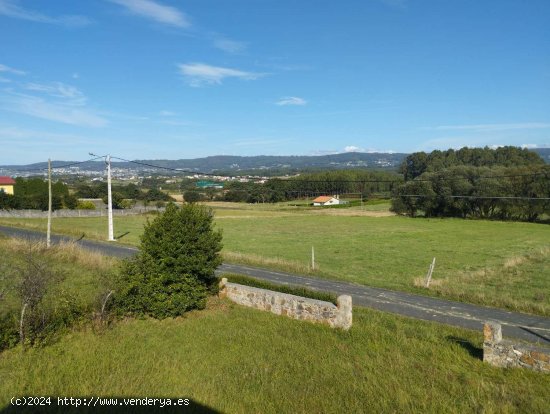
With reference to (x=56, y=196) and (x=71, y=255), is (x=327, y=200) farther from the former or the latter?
(x=71, y=255)

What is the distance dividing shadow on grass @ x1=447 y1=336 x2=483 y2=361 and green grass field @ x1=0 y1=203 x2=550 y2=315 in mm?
6617

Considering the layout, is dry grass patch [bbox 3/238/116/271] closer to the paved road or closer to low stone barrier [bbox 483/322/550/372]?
the paved road

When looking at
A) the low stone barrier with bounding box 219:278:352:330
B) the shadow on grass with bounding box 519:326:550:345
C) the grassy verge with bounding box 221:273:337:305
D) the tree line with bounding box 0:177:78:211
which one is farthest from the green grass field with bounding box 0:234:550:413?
the tree line with bounding box 0:177:78:211

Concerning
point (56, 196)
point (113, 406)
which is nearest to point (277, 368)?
point (113, 406)

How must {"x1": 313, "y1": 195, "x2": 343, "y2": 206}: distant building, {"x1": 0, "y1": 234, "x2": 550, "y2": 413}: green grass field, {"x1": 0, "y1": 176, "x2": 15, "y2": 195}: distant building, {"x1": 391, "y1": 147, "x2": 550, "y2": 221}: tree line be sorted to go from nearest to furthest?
{"x1": 0, "y1": 234, "x2": 550, "y2": 413}: green grass field
{"x1": 391, "y1": 147, "x2": 550, "y2": 221}: tree line
{"x1": 0, "y1": 176, "x2": 15, "y2": 195}: distant building
{"x1": 313, "y1": 195, "x2": 343, "y2": 206}: distant building

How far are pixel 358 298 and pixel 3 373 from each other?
12.6 m

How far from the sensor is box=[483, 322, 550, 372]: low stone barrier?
909 cm

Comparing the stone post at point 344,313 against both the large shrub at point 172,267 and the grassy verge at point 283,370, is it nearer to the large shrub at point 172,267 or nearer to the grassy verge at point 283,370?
the grassy verge at point 283,370

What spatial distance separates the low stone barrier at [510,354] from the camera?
9086mm

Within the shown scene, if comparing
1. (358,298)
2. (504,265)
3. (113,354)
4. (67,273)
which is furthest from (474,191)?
(113,354)

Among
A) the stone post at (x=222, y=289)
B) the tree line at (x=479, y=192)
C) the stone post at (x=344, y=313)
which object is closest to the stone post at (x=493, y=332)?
the stone post at (x=344, y=313)

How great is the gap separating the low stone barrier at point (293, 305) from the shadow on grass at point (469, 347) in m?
2.74

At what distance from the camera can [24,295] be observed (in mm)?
11328

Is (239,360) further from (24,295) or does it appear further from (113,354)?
(24,295)
